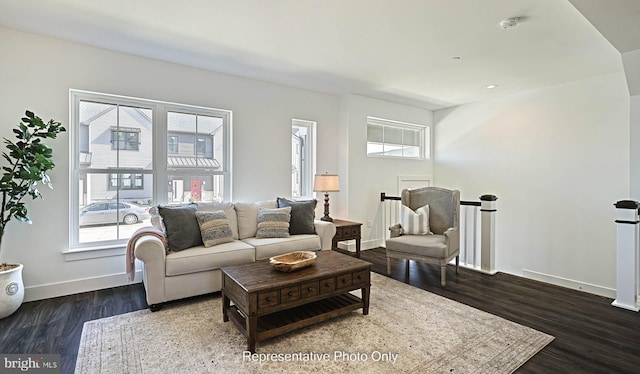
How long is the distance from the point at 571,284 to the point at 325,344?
3.37 meters

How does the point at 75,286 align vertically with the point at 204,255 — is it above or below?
below

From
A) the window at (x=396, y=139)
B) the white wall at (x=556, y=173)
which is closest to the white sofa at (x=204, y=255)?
the window at (x=396, y=139)

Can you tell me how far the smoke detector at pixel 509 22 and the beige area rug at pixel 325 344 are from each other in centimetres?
249

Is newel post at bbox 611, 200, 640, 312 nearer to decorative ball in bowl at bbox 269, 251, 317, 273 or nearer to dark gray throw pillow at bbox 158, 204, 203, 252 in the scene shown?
decorative ball in bowl at bbox 269, 251, 317, 273

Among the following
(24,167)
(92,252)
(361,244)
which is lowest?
(361,244)

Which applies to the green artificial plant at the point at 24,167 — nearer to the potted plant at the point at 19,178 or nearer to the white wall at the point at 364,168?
the potted plant at the point at 19,178

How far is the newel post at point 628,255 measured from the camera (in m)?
2.89

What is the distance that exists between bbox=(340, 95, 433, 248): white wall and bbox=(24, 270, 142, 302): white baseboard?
3.01 m

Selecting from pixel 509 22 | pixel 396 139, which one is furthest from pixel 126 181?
pixel 396 139

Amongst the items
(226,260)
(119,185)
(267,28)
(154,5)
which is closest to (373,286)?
(226,260)

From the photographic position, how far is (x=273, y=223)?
3621 mm

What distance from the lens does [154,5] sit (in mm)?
2393

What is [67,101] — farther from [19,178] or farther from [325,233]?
[325,233]

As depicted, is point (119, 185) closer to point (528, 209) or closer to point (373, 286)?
point (373, 286)
